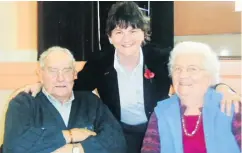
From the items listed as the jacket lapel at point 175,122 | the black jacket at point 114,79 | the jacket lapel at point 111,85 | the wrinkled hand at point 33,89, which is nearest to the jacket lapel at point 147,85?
the black jacket at point 114,79

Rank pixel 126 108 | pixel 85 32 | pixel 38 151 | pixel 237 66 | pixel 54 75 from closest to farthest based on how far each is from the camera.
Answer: pixel 38 151
pixel 54 75
pixel 126 108
pixel 237 66
pixel 85 32

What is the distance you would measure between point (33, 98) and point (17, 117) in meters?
0.14

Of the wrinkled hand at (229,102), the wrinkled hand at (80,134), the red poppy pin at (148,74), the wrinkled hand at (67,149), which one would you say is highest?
the red poppy pin at (148,74)

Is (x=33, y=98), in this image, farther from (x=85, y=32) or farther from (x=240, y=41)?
(x=240, y=41)

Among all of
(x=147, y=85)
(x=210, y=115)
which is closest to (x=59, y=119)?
(x=147, y=85)

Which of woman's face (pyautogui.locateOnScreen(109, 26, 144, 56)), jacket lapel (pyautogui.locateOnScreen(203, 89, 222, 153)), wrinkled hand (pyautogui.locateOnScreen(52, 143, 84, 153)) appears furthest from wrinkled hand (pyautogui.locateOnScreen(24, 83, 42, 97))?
jacket lapel (pyautogui.locateOnScreen(203, 89, 222, 153))

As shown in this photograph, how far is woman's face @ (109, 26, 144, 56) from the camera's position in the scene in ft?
6.01

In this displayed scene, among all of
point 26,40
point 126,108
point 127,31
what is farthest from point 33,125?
point 26,40

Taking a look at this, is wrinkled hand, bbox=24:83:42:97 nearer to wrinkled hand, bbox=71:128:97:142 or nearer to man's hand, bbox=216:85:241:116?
wrinkled hand, bbox=71:128:97:142

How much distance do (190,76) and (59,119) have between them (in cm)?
68

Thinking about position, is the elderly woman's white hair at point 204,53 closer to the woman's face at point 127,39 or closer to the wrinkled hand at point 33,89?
the woman's face at point 127,39

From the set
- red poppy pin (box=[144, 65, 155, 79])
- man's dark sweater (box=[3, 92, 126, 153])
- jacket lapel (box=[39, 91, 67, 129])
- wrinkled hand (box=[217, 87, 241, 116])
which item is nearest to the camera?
wrinkled hand (box=[217, 87, 241, 116])

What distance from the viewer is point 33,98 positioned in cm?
177

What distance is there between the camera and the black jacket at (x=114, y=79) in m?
1.89
